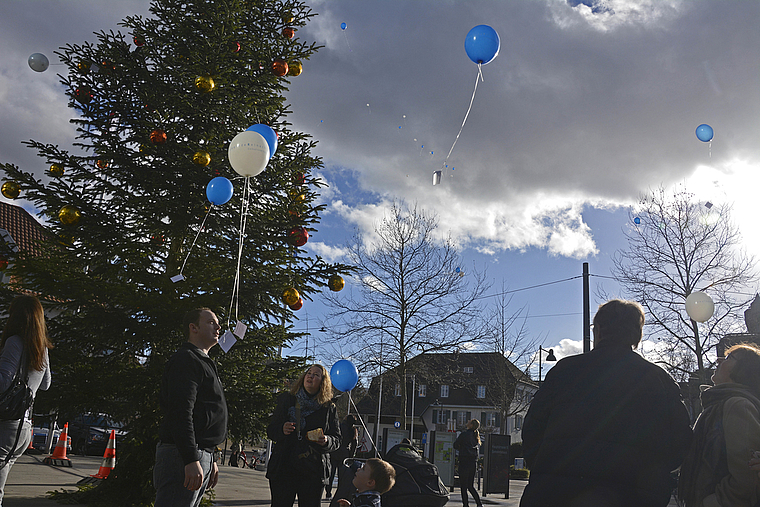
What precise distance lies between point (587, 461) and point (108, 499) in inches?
264

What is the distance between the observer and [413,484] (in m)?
4.98

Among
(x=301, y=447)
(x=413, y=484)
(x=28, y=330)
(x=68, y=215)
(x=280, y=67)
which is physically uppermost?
(x=280, y=67)

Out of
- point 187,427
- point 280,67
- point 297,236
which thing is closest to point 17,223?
point 280,67

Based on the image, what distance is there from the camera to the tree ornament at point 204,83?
7.74 meters

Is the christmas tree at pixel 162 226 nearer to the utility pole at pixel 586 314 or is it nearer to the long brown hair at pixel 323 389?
the long brown hair at pixel 323 389

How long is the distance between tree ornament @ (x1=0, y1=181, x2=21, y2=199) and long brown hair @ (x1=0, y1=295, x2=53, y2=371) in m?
4.83

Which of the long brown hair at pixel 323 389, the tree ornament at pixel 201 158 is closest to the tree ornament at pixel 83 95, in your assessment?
the tree ornament at pixel 201 158

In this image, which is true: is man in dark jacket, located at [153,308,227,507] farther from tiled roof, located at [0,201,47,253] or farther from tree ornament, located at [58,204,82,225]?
tiled roof, located at [0,201,47,253]

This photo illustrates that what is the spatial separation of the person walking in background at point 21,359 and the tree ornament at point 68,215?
4.35 meters

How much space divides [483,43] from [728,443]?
4.52 metres

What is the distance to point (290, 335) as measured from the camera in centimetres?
857

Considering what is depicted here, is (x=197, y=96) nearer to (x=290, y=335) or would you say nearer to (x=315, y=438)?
(x=290, y=335)

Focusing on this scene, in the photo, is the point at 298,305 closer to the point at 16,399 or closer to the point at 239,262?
the point at 239,262

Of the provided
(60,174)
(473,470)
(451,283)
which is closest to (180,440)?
(60,174)
